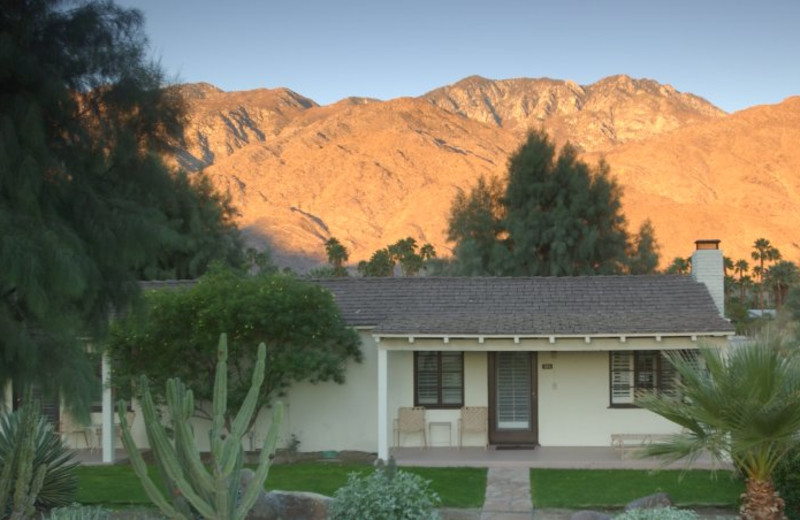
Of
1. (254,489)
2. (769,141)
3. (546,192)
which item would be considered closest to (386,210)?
(769,141)

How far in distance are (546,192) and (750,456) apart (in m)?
36.8

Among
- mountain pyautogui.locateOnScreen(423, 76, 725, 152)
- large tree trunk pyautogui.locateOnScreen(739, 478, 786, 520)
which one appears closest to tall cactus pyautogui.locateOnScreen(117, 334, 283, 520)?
large tree trunk pyautogui.locateOnScreen(739, 478, 786, 520)

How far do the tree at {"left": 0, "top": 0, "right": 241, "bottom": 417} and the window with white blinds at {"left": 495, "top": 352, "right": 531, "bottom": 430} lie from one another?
317 inches

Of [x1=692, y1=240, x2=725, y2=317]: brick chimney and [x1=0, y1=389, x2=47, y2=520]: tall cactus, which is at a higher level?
[x1=692, y1=240, x2=725, y2=317]: brick chimney

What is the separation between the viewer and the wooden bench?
17.2 m

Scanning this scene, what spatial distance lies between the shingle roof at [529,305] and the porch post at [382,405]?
0.58m

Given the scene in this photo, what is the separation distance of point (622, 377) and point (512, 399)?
7.27 feet

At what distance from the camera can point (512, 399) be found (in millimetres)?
18797

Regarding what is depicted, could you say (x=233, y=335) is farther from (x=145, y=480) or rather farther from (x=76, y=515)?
(x=145, y=480)

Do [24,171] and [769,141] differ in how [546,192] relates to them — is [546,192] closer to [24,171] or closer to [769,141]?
[24,171]

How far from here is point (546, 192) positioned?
45.3m

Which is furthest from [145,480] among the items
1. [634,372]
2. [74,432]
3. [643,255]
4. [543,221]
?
[643,255]

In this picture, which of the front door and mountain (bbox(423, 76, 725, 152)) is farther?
mountain (bbox(423, 76, 725, 152))

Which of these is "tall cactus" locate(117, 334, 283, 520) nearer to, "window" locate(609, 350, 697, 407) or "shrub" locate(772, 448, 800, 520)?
"shrub" locate(772, 448, 800, 520)
